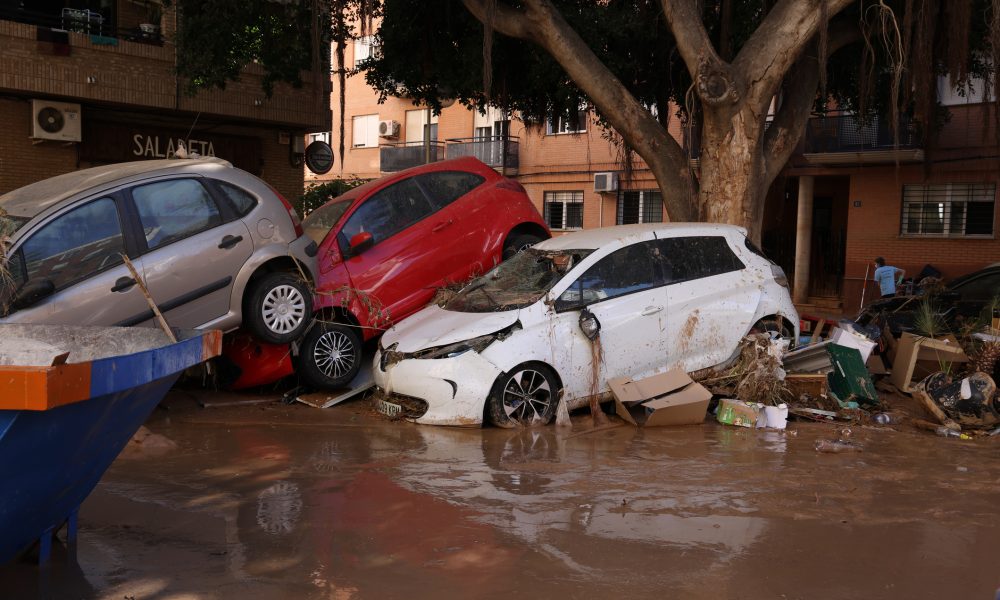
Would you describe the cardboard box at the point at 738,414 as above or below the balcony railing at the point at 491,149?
below

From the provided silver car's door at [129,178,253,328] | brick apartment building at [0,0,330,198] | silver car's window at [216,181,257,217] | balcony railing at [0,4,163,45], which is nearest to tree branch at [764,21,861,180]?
silver car's window at [216,181,257,217]

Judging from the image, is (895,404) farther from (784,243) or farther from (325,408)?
(784,243)

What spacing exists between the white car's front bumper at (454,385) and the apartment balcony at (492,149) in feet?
72.4


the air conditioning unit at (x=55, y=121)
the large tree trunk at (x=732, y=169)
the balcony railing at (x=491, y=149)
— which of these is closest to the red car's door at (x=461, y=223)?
the large tree trunk at (x=732, y=169)

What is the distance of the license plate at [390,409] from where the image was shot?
7.93 meters

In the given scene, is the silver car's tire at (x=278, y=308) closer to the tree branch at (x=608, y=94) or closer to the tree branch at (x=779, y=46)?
the tree branch at (x=608, y=94)

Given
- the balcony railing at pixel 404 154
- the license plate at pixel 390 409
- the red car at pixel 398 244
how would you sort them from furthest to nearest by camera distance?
the balcony railing at pixel 404 154, the red car at pixel 398 244, the license plate at pixel 390 409

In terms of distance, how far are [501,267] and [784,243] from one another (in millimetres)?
18570

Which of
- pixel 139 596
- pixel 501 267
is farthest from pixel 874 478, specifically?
pixel 139 596

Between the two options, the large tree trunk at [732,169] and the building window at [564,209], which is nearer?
the large tree trunk at [732,169]

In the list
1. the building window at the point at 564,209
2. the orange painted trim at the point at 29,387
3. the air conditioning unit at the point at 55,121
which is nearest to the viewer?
the orange painted trim at the point at 29,387

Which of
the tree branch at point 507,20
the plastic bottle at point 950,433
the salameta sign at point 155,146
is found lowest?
the plastic bottle at point 950,433

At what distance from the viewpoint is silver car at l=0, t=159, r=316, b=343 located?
22.7 feet

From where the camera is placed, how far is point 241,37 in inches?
523
